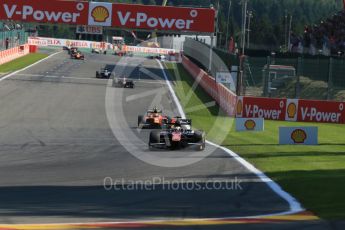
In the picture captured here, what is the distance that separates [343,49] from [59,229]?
54.8 metres

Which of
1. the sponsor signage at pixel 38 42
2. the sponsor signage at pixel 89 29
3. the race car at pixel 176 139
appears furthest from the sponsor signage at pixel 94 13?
Result: the sponsor signage at pixel 38 42

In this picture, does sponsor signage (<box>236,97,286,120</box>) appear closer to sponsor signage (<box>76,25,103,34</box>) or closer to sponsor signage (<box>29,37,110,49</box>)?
sponsor signage (<box>76,25,103,34</box>)

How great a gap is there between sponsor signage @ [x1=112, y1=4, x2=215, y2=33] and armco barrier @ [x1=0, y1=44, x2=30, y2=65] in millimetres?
10472

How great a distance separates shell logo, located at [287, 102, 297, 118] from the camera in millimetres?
31705

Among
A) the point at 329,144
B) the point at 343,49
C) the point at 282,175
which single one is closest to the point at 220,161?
the point at 282,175

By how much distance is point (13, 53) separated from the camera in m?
63.5

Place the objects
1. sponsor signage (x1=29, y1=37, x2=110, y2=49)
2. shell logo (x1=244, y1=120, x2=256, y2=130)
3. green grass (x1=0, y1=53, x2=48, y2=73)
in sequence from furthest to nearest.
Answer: sponsor signage (x1=29, y1=37, x2=110, y2=49) → green grass (x1=0, y1=53, x2=48, y2=73) → shell logo (x1=244, y1=120, x2=256, y2=130)

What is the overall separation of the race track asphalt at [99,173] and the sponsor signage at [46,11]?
20.7 meters

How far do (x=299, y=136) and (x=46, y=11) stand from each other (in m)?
34.4

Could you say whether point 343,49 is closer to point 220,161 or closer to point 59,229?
point 220,161

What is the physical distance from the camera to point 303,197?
10.6m

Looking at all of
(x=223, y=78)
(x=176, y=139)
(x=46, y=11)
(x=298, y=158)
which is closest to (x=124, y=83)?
(x=223, y=78)

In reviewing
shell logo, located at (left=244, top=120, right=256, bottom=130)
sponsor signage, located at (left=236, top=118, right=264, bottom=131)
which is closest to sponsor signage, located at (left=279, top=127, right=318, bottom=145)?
sponsor signage, located at (left=236, top=118, right=264, bottom=131)

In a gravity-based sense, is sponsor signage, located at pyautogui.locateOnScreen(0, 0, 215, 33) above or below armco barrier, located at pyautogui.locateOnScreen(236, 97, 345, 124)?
above
